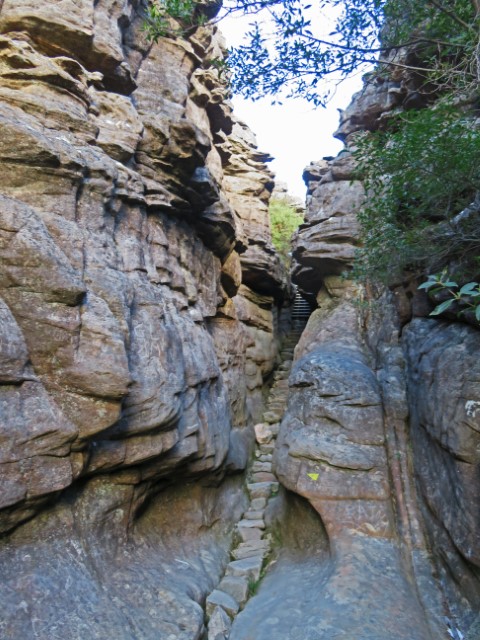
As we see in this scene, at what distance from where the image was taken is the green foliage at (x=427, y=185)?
5.88 meters

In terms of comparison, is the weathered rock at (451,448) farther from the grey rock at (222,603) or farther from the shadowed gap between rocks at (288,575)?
the grey rock at (222,603)

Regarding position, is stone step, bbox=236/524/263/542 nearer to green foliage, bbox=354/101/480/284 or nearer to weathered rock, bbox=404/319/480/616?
weathered rock, bbox=404/319/480/616

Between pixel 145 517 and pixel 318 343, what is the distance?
270 inches

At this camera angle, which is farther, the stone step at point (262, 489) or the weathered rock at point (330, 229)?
the weathered rock at point (330, 229)

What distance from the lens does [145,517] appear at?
23.7ft

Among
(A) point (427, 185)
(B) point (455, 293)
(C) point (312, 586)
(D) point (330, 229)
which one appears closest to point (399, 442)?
(C) point (312, 586)

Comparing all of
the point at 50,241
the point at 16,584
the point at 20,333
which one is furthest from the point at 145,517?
the point at 50,241

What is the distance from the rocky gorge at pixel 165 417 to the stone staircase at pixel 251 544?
51 mm

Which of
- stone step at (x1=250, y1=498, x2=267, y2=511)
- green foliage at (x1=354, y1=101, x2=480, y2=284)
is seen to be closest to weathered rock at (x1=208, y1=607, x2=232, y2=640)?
stone step at (x1=250, y1=498, x2=267, y2=511)

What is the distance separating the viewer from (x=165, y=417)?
6676 millimetres

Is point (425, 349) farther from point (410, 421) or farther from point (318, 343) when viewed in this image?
point (318, 343)

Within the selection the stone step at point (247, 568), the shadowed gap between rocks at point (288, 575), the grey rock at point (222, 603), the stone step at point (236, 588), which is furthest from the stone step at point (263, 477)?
the grey rock at point (222, 603)

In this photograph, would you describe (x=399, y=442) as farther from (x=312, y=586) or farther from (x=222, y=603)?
(x=222, y=603)

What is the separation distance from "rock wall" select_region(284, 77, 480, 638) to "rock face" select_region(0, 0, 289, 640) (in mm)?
2217
